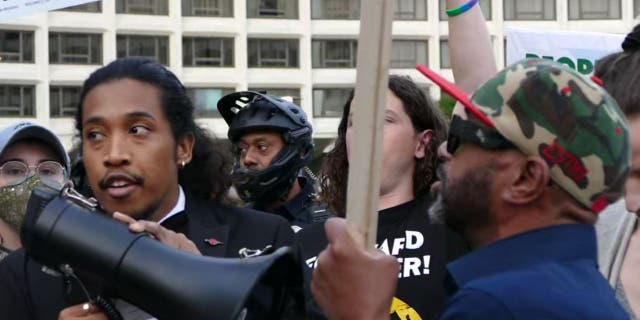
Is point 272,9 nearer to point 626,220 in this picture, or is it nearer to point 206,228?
point 206,228

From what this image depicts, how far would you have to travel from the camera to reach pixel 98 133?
298 centimetres

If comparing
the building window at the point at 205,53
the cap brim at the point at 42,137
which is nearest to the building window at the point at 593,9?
the building window at the point at 205,53

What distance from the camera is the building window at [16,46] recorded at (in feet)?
141

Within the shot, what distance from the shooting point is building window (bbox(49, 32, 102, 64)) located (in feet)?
143

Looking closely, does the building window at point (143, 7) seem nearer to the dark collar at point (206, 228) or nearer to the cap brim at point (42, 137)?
the cap brim at point (42, 137)

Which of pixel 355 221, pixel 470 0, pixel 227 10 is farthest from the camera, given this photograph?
pixel 227 10

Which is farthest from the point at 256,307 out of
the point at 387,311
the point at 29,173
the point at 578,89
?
the point at 29,173

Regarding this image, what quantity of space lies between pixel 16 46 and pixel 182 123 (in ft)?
136

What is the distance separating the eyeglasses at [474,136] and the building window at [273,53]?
4416 cm

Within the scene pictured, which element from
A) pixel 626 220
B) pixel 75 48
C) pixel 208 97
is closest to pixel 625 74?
pixel 626 220

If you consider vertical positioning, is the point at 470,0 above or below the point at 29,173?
above

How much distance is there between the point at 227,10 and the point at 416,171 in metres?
43.4

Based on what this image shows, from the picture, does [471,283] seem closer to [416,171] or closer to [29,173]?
[416,171]

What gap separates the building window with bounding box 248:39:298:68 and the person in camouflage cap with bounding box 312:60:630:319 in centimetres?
4426
